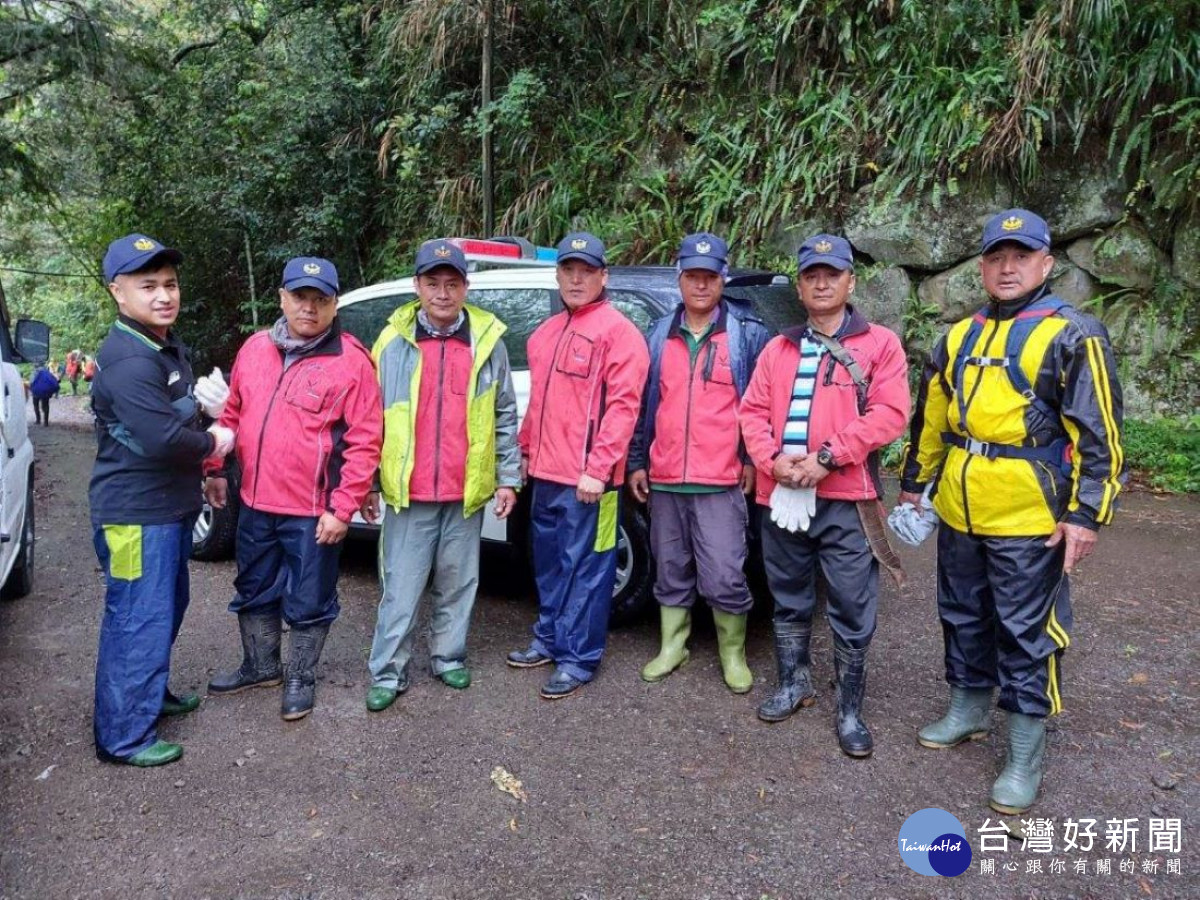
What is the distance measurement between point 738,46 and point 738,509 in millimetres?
6875

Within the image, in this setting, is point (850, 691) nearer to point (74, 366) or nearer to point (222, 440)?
point (222, 440)

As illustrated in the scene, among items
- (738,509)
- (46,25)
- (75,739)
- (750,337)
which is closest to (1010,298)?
(750,337)

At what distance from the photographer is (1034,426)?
3018 mm

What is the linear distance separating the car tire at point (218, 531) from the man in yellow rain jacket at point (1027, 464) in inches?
165

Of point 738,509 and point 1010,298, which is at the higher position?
point 1010,298

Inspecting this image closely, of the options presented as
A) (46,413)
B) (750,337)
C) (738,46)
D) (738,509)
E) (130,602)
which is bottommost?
(46,413)

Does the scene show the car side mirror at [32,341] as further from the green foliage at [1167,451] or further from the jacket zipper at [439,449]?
the green foliage at [1167,451]

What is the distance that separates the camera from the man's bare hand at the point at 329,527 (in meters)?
3.54

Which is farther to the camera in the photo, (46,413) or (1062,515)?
(46,413)

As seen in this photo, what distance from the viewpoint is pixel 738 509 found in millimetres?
3857

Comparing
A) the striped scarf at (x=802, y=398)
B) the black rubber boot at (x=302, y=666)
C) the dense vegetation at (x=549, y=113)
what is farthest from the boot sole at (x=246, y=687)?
the dense vegetation at (x=549, y=113)

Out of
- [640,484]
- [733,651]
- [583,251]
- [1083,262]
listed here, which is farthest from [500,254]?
[1083,262]

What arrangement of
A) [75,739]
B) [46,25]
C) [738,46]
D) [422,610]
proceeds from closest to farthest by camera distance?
[75,739], [422,610], [738,46], [46,25]

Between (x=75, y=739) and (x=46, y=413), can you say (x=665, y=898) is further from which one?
(x=46, y=413)
